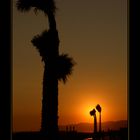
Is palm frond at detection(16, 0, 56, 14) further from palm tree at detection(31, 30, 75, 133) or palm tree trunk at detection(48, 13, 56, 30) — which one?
palm tree at detection(31, 30, 75, 133)

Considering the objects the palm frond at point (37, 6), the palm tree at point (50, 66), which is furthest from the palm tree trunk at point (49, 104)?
the palm frond at point (37, 6)

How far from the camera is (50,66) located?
2.15 meters

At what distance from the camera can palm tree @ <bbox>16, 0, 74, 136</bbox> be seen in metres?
2.12

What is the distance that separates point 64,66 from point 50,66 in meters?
0.10

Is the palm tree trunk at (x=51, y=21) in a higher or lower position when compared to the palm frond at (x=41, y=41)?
higher

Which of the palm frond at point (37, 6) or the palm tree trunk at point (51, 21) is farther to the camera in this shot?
the palm tree trunk at point (51, 21)

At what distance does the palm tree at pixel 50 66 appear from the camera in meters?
2.12

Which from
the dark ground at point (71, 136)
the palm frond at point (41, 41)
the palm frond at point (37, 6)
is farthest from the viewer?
the palm frond at point (41, 41)

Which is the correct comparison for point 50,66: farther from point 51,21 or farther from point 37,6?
point 37,6

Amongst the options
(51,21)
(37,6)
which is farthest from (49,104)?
(37,6)

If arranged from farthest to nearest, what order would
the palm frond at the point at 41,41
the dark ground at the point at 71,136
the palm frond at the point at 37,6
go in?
the palm frond at the point at 41,41, the palm frond at the point at 37,6, the dark ground at the point at 71,136

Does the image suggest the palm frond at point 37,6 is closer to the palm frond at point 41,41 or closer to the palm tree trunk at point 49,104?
the palm frond at point 41,41
